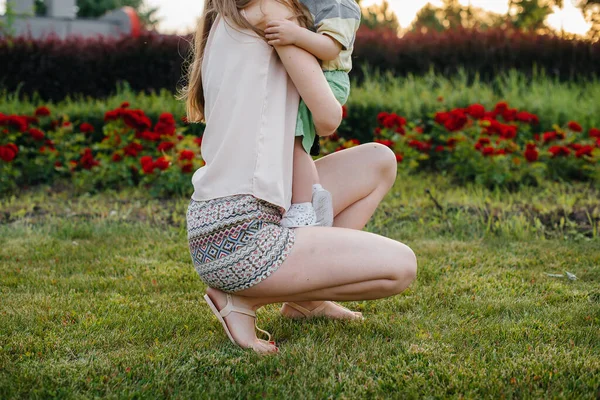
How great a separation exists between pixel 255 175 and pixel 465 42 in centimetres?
695

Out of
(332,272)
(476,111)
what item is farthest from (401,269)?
(476,111)

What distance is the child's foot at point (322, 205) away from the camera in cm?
234

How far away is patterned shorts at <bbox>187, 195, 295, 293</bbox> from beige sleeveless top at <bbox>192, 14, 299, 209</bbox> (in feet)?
0.14

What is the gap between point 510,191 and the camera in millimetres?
5270

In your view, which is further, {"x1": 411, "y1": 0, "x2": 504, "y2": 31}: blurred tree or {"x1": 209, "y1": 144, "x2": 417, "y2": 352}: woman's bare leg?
{"x1": 411, "y1": 0, "x2": 504, "y2": 31}: blurred tree

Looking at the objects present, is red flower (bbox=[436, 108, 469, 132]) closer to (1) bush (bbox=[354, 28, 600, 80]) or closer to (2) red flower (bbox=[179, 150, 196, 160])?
(2) red flower (bbox=[179, 150, 196, 160])

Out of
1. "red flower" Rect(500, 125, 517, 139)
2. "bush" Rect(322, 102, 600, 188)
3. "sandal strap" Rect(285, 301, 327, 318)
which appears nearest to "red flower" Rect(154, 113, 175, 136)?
"bush" Rect(322, 102, 600, 188)

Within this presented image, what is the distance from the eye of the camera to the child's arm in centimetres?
208

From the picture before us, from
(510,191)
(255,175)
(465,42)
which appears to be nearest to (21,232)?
(255,175)

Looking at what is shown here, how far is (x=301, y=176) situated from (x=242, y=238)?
33 cm

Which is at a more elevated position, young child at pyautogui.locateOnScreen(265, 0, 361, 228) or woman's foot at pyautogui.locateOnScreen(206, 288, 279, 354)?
young child at pyautogui.locateOnScreen(265, 0, 361, 228)

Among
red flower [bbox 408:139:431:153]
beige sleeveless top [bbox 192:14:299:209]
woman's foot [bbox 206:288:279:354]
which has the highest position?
beige sleeveless top [bbox 192:14:299:209]

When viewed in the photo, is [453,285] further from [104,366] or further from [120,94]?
[120,94]

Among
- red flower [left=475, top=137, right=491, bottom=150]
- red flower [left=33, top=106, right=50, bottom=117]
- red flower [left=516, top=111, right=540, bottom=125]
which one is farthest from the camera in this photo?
red flower [left=33, top=106, right=50, bottom=117]
